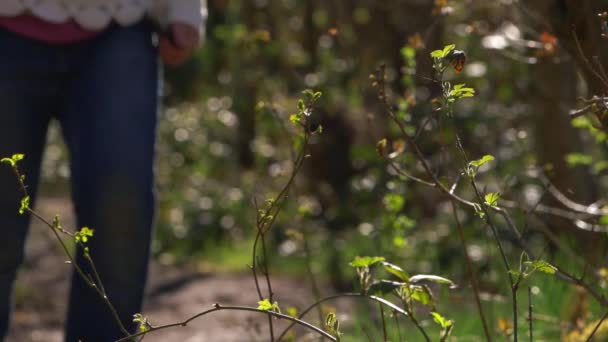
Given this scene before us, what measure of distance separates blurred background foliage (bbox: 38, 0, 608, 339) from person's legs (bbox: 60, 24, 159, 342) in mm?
495

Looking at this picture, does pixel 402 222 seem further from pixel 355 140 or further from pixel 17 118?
pixel 355 140

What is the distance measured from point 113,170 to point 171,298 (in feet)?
8.47

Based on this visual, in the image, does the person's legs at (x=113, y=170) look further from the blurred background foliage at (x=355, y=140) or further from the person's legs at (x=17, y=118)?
the blurred background foliage at (x=355, y=140)

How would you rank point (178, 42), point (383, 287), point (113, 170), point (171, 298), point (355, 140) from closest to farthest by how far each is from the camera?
point (383, 287), point (113, 170), point (178, 42), point (171, 298), point (355, 140)

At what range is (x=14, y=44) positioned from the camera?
2.53 metres

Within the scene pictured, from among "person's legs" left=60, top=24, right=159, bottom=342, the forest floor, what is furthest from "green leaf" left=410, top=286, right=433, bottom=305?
the forest floor

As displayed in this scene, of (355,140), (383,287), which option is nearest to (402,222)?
(383,287)

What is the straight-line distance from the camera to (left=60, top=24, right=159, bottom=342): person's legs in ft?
8.14

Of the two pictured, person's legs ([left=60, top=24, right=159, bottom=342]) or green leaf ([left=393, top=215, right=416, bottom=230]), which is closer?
person's legs ([left=60, top=24, right=159, bottom=342])

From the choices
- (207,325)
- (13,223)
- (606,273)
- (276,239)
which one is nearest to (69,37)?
(13,223)

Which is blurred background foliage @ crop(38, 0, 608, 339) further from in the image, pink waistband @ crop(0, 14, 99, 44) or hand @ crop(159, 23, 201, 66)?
pink waistband @ crop(0, 14, 99, 44)

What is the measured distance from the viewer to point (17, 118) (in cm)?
253

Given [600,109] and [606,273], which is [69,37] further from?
[606,273]

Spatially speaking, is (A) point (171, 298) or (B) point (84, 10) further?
(A) point (171, 298)
